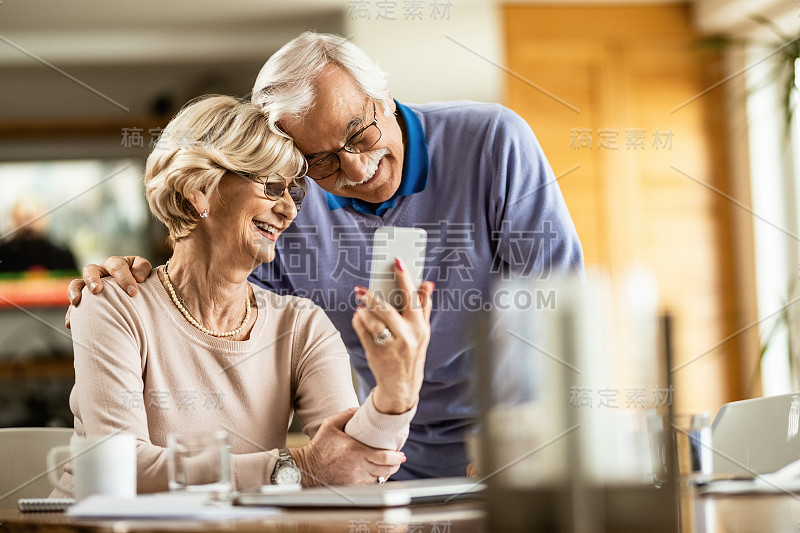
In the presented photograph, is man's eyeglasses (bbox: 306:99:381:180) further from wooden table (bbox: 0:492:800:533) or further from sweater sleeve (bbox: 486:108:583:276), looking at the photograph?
wooden table (bbox: 0:492:800:533)

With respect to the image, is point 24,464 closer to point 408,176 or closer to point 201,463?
point 201,463

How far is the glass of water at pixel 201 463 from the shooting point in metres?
1.01

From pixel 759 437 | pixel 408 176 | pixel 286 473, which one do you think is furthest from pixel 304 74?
pixel 759 437

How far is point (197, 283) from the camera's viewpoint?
1.43m

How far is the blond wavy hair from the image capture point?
4.68 feet

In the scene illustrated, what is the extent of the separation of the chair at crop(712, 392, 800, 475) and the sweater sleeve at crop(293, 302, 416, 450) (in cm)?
55

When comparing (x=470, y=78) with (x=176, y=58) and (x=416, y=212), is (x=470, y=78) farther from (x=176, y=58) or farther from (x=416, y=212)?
(x=176, y=58)

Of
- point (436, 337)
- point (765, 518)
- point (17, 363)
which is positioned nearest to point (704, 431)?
point (765, 518)

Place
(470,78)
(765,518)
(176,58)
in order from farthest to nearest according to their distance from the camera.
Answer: (176,58) < (470,78) < (765,518)

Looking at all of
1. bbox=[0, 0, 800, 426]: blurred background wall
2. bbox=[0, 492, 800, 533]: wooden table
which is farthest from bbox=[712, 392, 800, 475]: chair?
bbox=[0, 492, 800, 533]: wooden table

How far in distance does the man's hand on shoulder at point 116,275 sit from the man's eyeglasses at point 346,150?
1.11 ft

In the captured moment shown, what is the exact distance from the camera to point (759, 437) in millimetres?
1402

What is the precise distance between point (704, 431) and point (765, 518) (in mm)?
334

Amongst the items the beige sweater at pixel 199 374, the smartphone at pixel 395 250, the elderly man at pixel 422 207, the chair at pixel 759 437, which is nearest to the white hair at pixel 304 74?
the elderly man at pixel 422 207
